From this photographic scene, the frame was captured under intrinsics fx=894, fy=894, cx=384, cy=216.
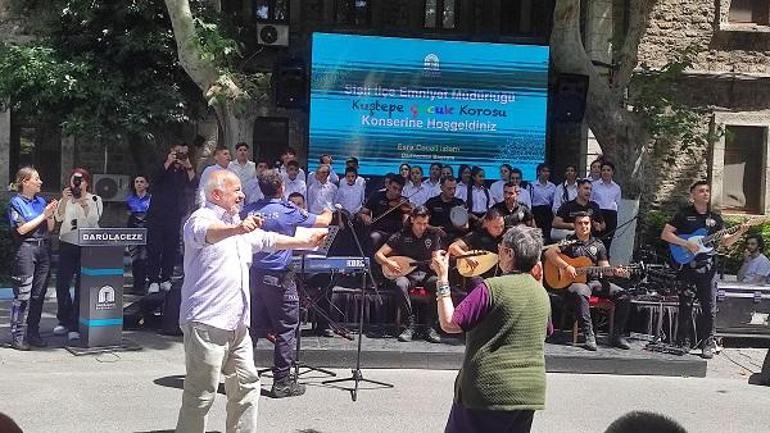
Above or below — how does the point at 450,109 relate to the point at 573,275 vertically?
above

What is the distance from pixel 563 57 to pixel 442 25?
588 centimetres

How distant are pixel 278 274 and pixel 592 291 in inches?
161

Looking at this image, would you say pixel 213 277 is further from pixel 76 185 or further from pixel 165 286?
pixel 165 286

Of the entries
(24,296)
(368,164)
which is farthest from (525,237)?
(368,164)

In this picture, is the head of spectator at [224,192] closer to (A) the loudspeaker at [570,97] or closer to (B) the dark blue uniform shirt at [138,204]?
(B) the dark blue uniform shirt at [138,204]

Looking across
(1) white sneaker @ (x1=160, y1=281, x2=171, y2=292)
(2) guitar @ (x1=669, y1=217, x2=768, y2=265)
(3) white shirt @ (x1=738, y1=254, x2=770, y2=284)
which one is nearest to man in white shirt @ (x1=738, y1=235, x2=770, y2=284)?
(3) white shirt @ (x1=738, y1=254, x2=770, y2=284)

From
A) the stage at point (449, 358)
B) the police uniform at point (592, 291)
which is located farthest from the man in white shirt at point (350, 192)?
the police uniform at point (592, 291)

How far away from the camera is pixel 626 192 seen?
13547mm

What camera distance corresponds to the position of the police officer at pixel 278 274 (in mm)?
7293

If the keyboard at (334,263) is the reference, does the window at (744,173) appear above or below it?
above

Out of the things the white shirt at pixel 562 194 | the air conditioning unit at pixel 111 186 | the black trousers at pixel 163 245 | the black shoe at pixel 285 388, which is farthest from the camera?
the air conditioning unit at pixel 111 186

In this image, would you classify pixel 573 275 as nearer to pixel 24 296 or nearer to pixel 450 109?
pixel 24 296

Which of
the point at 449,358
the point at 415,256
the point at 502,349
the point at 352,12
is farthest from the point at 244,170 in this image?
the point at 502,349

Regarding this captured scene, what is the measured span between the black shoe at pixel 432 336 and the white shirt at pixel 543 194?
4963 millimetres
